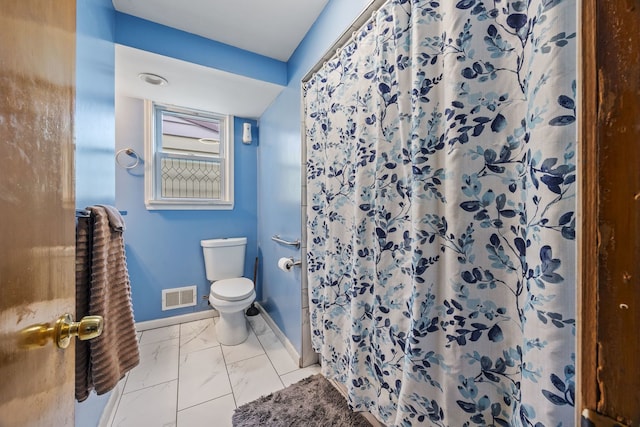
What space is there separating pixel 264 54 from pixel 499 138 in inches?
72.8

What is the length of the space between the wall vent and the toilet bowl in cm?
49

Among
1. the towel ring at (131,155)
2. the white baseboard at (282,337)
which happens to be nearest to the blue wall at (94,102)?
the towel ring at (131,155)

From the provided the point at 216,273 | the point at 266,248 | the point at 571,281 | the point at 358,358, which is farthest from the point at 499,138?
the point at 216,273

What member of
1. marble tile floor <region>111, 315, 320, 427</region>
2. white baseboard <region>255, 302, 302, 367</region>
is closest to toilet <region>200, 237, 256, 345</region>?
marble tile floor <region>111, 315, 320, 427</region>

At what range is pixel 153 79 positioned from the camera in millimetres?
1813

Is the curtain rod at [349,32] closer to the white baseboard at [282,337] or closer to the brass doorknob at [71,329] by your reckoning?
the brass doorknob at [71,329]

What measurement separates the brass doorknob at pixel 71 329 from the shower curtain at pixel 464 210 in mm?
864

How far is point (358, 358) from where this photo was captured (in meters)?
1.09

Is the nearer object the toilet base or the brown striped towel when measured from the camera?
the brown striped towel

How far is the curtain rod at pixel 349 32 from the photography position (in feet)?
3.49

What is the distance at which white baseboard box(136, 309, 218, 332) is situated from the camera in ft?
7.02

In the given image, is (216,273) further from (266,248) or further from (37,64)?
(37,64)

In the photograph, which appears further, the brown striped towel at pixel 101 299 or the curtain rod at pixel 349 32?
the curtain rod at pixel 349 32

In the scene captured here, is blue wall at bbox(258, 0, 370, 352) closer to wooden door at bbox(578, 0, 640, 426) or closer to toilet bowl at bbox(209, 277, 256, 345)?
toilet bowl at bbox(209, 277, 256, 345)
